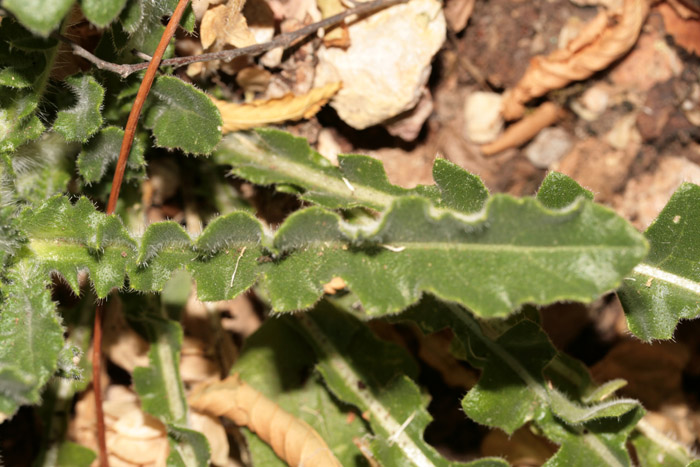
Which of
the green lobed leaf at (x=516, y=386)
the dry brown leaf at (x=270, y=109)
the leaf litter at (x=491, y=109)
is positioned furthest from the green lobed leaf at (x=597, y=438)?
the dry brown leaf at (x=270, y=109)

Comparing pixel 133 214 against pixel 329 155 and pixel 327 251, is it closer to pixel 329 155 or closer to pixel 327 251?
pixel 329 155

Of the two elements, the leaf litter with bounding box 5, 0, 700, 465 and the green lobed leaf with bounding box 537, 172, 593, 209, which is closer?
the green lobed leaf with bounding box 537, 172, 593, 209

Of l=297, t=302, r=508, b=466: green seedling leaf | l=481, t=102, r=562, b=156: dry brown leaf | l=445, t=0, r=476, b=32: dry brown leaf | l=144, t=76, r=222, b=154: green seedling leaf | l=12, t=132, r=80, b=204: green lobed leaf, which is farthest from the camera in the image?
l=481, t=102, r=562, b=156: dry brown leaf

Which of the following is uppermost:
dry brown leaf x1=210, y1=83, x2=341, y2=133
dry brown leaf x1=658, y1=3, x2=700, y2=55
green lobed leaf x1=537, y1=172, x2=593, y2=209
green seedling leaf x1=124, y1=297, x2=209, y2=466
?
dry brown leaf x1=658, y1=3, x2=700, y2=55

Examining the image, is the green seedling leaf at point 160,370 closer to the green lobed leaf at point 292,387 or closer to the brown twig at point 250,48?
the green lobed leaf at point 292,387

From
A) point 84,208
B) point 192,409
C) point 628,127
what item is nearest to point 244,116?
point 84,208

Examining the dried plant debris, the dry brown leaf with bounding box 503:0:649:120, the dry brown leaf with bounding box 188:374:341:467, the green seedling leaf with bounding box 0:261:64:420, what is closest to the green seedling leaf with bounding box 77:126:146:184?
the green seedling leaf with bounding box 0:261:64:420

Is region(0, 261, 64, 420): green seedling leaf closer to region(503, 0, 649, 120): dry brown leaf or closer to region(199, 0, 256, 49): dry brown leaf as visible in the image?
region(199, 0, 256, 49): dry brown leaf

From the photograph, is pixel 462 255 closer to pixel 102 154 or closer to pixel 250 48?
pixel 250 48
